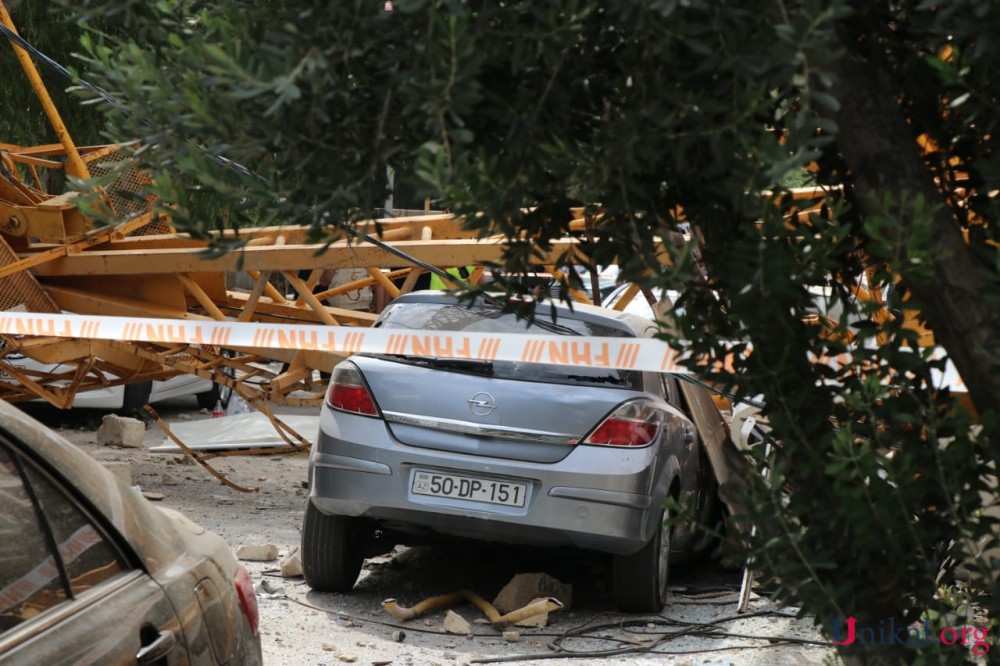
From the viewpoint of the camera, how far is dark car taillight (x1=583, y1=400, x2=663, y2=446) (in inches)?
223

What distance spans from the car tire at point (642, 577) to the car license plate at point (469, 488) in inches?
26.5

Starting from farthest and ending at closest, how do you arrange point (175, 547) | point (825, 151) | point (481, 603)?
point (481, 603)
point (175, 547)
point (825, 151)

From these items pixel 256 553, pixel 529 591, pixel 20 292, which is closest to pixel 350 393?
pixel 529 591

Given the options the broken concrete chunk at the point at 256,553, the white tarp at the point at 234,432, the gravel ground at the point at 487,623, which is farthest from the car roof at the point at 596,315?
the white tarp at the point at 234,432

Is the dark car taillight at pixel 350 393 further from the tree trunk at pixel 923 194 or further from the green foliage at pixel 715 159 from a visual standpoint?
the tree trunk at pixel 923 194

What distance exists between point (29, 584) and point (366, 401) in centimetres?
344

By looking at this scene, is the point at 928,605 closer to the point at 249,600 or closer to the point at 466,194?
the point at 466,194

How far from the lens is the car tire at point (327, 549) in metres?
6.02

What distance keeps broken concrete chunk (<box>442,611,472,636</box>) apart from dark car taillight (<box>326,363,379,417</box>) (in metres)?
0.99

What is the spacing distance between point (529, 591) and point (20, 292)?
14.4 feet

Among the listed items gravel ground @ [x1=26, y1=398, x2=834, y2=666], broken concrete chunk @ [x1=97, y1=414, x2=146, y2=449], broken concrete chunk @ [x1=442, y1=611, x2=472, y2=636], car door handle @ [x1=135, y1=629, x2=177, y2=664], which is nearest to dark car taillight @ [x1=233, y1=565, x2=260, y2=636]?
car door handle @ [x1=135, y1=629, x2=177, y2=664]

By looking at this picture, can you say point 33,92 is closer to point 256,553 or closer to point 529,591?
point 256,553

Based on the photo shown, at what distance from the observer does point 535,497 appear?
5.58 meters

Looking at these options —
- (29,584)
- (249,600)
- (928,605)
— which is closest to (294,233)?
(249,600)
